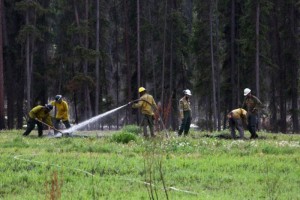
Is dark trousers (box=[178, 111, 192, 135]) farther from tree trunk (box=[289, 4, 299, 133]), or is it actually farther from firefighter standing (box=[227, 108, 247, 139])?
tree trunk (box=[289, 4, 299, 133])

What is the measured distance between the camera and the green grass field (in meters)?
8.91

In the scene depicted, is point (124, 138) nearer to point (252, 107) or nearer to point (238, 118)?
point (238, 118)

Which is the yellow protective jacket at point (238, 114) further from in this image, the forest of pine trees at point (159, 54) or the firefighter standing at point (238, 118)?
the forest of pine trees at point (159, 54)

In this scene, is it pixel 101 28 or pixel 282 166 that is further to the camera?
pixel 101 28

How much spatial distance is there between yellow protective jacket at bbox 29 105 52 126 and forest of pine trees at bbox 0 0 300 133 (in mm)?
16747

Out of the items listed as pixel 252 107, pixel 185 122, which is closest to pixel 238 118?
pixel 252 107

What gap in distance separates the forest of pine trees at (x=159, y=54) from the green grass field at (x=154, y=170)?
22.0 m

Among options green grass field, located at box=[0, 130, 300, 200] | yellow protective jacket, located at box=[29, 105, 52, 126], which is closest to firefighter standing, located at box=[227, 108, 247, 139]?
green grass field, located at box=[0, 130, 300, 200]

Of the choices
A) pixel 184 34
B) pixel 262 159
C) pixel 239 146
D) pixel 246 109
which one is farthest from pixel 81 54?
pixel 262 159

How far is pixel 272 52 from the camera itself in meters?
42.2

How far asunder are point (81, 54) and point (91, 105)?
208 inches

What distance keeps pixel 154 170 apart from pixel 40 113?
480 inches

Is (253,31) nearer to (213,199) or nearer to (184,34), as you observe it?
(184,34)

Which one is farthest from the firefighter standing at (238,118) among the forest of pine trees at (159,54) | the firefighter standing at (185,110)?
the forest of pine trees at (159,54)
